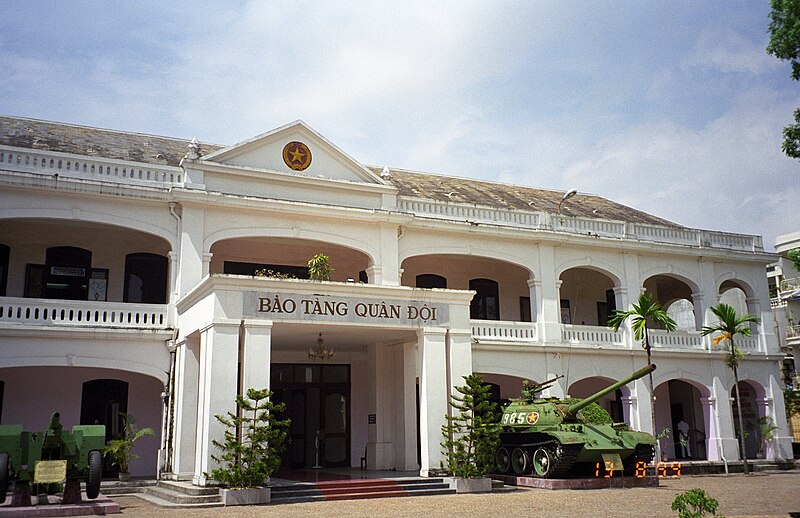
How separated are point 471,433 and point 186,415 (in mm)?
6214

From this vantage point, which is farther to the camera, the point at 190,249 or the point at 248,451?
the point at 190,249

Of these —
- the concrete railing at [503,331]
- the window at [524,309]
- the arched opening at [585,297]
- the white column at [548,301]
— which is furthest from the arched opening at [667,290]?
the concrete railing at [503,331]

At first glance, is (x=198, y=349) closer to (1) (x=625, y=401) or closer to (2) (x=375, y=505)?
(2) (x=375, y=505)

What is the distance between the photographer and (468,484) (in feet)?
53.3

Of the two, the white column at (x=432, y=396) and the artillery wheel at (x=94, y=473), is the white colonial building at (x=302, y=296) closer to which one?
the white column at (x=432, y=396)

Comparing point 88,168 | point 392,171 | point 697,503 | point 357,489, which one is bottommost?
point 357,489

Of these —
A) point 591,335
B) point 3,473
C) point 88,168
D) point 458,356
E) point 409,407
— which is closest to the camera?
point 3,473

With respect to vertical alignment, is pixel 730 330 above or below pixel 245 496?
above

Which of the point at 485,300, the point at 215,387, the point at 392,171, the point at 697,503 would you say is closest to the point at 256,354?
the point at 215,387

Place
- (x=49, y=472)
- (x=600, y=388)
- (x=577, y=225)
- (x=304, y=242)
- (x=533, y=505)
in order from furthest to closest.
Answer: (x=600, y=388) < (x=577, y=225) < (x=304, y=242) < (x=533, y=505) < (x=49, y=472)

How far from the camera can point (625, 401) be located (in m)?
24.2

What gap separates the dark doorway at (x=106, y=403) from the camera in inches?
780

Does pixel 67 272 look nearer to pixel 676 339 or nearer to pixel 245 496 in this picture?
pixel 245 496

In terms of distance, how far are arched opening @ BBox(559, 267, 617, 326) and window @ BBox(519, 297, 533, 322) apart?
5.24 feet
